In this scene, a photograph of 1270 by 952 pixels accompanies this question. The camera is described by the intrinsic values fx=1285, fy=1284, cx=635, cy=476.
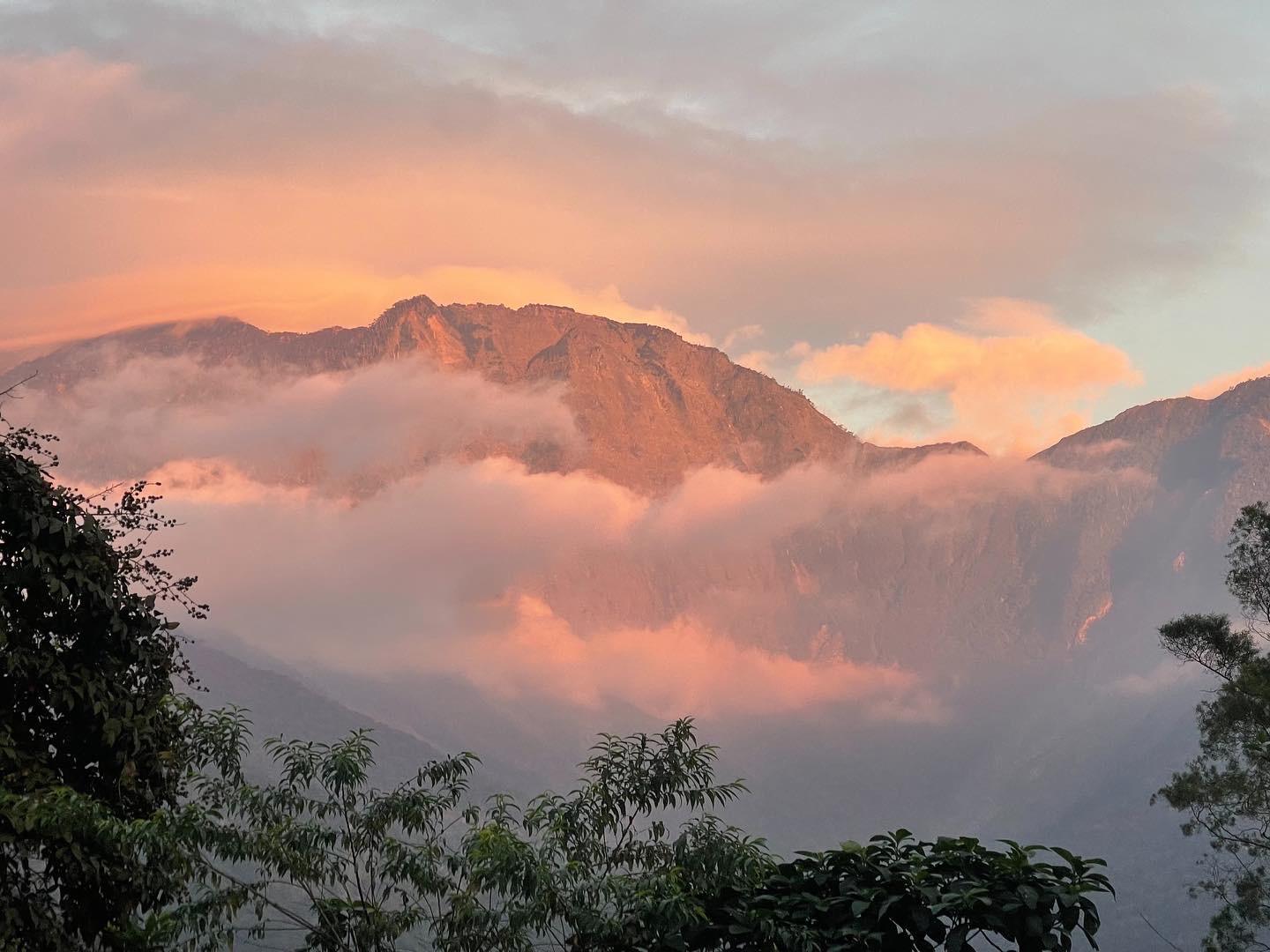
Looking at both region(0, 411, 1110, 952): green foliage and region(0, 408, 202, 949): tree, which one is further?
region(0, 408, 202, 949): tree

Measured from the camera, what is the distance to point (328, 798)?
13.0m

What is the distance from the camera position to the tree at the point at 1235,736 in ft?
103

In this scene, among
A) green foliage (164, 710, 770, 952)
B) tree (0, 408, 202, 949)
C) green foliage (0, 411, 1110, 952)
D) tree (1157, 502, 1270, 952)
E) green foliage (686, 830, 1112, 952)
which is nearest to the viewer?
green foliage (686, 830, 1112, 952)

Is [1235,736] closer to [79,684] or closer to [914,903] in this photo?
[914,903]


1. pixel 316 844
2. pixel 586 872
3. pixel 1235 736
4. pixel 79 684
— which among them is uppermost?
pixel 79 684

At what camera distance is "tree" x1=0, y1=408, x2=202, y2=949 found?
11.9 m

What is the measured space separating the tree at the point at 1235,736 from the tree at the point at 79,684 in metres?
26.8

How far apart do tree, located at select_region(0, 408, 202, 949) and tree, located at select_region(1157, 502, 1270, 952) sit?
2684cm

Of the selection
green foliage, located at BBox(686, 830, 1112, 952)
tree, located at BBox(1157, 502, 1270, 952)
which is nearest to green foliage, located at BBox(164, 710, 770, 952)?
green foliage, located at BBox(686, 830, 1112, 952)

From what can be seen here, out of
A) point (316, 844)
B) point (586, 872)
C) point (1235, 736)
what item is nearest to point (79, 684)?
point (316, 844)

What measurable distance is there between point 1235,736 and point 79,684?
29.1 metres

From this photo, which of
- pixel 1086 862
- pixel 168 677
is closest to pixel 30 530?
pixel 168 677

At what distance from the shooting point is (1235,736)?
32438mm

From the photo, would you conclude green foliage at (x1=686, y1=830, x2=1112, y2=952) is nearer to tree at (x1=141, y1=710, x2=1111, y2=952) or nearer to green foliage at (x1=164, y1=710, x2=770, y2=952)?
tree at (x1=141, y1=710, x2=1111, y2=952)
